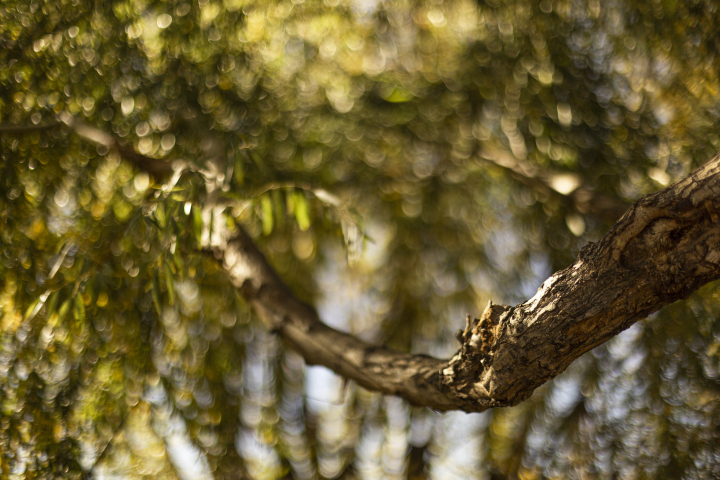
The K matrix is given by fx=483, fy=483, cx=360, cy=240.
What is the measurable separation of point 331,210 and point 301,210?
672 millimetres

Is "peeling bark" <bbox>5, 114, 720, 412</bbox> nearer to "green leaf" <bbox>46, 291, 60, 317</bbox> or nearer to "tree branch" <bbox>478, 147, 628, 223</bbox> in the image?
"green leaf" <bbox>46, 291, 60, 317</bbox>

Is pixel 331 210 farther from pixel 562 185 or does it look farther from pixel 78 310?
pixel 78 310

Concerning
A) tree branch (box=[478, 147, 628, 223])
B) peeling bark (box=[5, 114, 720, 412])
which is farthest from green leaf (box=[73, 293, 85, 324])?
tree branch (box=[478, 147, 628, 223])

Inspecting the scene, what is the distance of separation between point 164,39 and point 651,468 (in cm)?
204

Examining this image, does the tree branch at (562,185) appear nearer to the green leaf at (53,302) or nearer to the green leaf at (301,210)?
the green leaf at (301,210)

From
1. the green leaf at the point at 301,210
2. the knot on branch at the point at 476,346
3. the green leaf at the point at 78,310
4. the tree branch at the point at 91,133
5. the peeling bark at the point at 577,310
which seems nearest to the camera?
the peeling bark at the point at 577,310

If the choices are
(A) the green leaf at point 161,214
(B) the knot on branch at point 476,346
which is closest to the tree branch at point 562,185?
(B) the knot on branch at point 476,346

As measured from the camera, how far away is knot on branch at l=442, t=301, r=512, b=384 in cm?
84

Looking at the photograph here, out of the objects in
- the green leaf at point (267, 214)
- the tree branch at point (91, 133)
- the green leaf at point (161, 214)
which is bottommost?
the green leaf at point (161, 214)

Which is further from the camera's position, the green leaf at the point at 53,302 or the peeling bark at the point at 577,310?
the green leaf at the point at 53,302

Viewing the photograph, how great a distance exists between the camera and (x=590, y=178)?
5.23ft

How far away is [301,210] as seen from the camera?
1059 mm

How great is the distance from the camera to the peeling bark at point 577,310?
606 mm

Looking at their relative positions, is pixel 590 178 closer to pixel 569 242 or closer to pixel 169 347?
pixel 569 242
